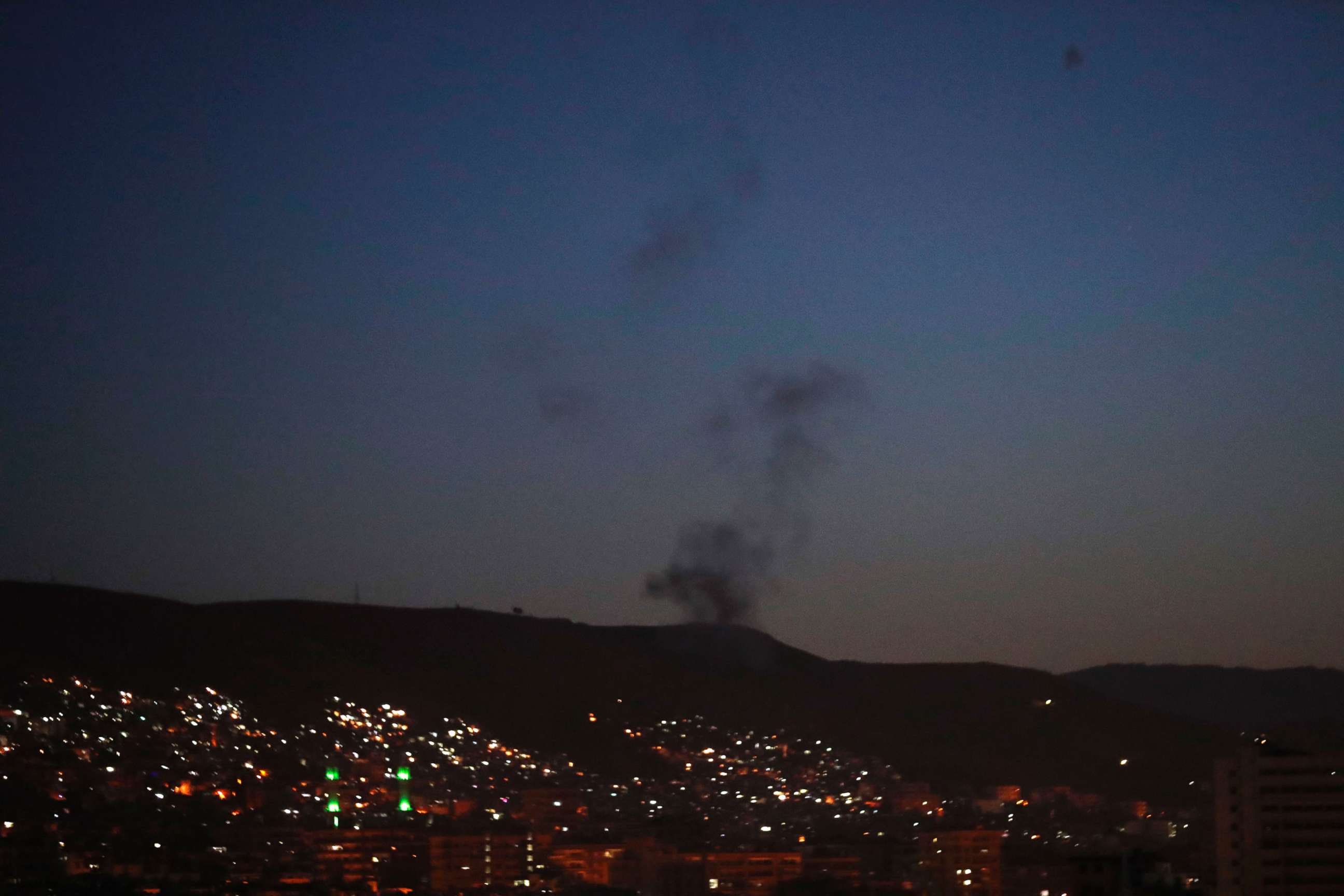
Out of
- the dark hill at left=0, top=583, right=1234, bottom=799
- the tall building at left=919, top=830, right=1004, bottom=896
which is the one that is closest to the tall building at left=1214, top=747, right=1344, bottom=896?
the tall building at left=919, top=830, right=1004, bottom=896

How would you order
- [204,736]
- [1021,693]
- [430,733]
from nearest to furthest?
[204,736] < [430,733] < [1021,693]

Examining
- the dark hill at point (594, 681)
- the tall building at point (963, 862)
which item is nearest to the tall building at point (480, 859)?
the tall building at point (963, 862)

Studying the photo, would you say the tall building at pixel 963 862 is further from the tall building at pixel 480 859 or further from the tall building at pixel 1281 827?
the tall building at pixel 480 859

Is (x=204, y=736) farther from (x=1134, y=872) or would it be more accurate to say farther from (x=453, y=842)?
(x=1134, y=872)

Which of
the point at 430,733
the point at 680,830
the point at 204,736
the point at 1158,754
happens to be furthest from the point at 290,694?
the point at 1158,754

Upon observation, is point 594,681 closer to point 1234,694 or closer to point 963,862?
point 1234,694

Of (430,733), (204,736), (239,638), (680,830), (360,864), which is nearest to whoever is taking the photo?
(360,864)
